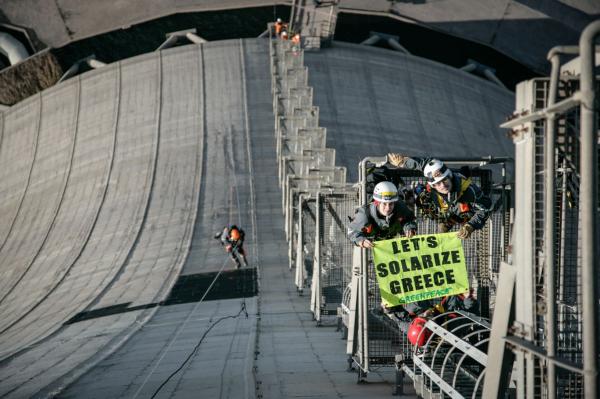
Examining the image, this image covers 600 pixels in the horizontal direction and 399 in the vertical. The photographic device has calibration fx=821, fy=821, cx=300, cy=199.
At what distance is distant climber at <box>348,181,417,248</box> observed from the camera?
8688 millimetres

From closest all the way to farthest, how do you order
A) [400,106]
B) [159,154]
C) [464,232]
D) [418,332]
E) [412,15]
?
[418,332] < [464,232] < [159,154] < [400,106] < [412,15]

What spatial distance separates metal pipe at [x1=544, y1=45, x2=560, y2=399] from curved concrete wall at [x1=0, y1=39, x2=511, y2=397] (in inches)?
472

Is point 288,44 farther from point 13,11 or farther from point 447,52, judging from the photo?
point 13,11

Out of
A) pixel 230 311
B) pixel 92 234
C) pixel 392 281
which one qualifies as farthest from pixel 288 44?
pixel 392 281

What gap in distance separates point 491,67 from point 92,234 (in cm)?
3168

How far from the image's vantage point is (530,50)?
53344mm

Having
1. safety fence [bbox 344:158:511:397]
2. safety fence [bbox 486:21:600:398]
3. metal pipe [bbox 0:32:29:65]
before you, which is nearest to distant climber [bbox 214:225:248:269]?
safety fence [bbox 344:158:511:397]

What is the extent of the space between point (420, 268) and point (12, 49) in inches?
1884

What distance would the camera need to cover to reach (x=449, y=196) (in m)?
8.95

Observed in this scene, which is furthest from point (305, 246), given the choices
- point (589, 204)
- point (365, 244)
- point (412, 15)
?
point (412, 15)

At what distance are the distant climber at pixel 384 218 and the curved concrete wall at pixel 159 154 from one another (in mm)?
8239

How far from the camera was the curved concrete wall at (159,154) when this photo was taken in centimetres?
2566

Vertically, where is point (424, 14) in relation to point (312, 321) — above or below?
above

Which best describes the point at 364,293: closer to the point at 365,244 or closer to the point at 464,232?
the point at 365,244
